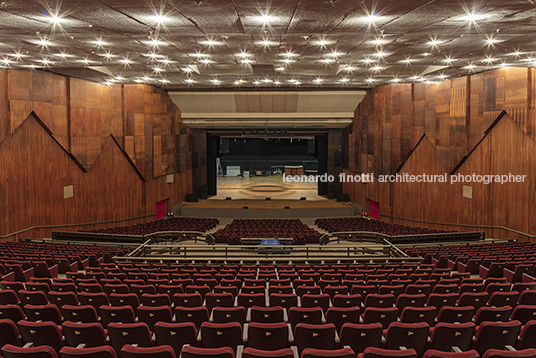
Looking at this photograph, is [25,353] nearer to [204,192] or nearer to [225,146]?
[204,192]

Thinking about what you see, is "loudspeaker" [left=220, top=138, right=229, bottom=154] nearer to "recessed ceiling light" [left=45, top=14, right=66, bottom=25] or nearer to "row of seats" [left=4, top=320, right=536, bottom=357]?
"recessed ceiling light" [left=45, top=14, right=66, bottom=25]

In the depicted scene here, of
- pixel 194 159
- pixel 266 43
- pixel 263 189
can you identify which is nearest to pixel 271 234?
pixel 266 43

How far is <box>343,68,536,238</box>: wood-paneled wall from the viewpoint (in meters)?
14.3

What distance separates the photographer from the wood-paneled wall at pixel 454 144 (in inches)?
562

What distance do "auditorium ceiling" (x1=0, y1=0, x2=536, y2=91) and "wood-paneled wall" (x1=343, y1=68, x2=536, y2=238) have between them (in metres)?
1.33

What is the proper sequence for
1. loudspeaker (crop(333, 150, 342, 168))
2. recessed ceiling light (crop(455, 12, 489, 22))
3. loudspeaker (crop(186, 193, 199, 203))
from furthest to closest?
1. loudspeaker (crop(333, 150, 342, 168))
2. loudspeaker (crop(186, 193, 199, 203))
3. recessed ceiling light (crop(455, 12, 489, 22))

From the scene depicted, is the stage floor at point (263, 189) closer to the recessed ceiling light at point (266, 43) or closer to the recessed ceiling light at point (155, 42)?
the recessed ceiling light at point (155, 42)

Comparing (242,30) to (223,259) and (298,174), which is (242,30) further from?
(298,174)

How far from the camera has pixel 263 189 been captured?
33.6 metres

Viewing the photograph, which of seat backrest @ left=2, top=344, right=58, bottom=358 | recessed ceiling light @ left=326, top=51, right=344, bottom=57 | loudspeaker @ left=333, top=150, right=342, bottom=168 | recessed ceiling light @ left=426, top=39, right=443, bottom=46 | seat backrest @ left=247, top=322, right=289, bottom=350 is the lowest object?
seat backrest @ left=247, top=322, right=289, bottom=350

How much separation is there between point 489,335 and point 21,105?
17.0m

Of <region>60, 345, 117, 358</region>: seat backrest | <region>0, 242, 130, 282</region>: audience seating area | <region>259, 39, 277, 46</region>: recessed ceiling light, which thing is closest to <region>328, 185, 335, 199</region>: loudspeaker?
<region>259, 39, 277, 46</region>: recessed ceiling light

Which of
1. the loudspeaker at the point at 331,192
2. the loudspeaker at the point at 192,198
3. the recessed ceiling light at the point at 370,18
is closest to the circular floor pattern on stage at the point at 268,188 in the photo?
the loudspeaker at the point at 331,192

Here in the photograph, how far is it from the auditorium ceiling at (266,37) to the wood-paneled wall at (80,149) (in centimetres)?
137
